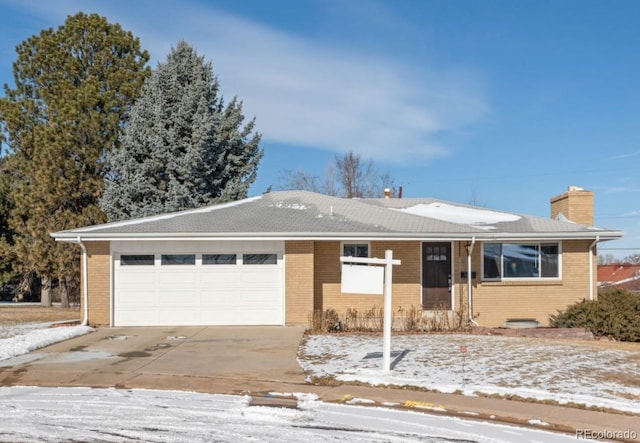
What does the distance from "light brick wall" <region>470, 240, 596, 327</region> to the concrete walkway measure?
20.0ft

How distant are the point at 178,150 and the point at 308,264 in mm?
13496

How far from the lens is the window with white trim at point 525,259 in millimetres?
18766

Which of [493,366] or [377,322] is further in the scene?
[377,322]

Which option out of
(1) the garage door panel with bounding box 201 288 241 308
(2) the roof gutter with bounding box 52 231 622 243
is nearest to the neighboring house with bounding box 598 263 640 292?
(2) the roof gutter with bounding box 52 231 622 243

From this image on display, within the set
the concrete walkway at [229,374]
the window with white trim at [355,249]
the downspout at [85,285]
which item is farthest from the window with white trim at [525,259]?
the downspout at [85,285]

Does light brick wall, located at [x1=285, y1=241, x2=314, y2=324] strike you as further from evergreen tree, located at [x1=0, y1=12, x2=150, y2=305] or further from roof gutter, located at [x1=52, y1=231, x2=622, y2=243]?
evergreen tree, located at [x1=0, y1=12, x2=150, y2=305]

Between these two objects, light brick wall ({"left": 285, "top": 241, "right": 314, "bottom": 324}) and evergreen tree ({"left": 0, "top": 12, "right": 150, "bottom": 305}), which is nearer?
light brick wall ({"left": 285, "top": 241, "right": 314, "bottom": 324})

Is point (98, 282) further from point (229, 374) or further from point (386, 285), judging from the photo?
point (386, 285)

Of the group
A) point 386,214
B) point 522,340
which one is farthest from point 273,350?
point 386,214

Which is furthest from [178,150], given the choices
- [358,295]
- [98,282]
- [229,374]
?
[229,374]

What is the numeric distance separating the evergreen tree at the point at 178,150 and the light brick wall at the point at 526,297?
14228 mm

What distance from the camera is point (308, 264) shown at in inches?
691

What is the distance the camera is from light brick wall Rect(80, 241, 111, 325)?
1738cm

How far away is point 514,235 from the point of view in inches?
717
